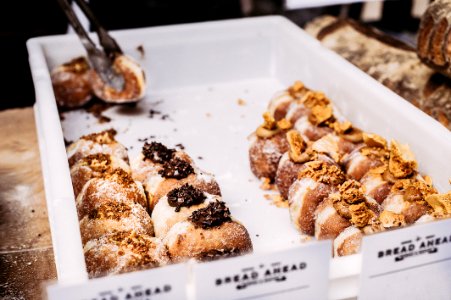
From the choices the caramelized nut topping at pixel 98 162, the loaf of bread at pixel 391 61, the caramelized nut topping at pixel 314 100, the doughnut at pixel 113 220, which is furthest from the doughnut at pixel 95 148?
the loaf of bread at pixel 391 61

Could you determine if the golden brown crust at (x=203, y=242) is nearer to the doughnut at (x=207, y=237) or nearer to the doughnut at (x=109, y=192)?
the doughnut at (x=207, y=237)

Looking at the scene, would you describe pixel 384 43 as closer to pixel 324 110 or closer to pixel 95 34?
pixel 324 110

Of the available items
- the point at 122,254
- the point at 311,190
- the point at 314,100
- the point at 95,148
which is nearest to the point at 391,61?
the point at 314,100

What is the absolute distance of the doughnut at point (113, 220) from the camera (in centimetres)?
168

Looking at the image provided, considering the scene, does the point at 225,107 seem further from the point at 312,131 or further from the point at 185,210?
the point at 185,210

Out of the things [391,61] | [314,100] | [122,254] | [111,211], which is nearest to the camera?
[122,254]

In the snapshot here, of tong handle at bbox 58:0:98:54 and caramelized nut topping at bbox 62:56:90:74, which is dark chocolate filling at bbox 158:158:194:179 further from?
caramelized nut topping at bbox 62:56:90:74

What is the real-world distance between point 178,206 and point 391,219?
647mm

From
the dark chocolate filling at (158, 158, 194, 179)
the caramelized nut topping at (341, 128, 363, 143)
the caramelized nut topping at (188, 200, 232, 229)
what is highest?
the caramelized nut topping at (188, 200, 232, 229)

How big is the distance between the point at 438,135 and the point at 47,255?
54.9 inches

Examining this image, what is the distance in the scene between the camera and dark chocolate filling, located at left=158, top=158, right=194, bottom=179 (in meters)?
1.96

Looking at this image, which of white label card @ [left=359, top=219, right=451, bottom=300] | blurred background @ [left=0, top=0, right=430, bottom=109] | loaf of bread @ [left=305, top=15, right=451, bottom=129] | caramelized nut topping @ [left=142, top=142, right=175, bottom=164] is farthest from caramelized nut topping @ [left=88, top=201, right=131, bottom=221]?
blurred background @ [left=0, top=0, right=430, bottom=109]

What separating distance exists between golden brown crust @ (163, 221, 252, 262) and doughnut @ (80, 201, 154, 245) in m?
0.15

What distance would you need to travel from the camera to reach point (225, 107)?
2959mm
